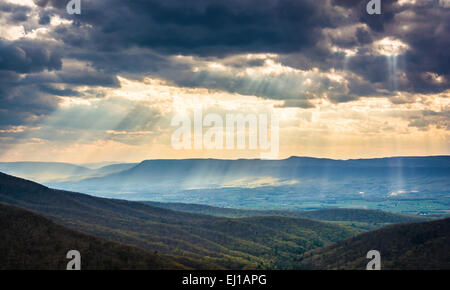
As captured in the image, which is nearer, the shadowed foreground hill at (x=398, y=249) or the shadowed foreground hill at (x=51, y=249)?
the shadowed foreground hill at (x=51, y=249)

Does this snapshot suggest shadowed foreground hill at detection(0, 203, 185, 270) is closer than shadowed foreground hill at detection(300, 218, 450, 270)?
Yes

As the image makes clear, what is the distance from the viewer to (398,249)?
152625mm

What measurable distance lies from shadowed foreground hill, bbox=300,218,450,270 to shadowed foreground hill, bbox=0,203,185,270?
64.6 m

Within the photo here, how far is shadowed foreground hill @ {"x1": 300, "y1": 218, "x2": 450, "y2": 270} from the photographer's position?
134875 mm

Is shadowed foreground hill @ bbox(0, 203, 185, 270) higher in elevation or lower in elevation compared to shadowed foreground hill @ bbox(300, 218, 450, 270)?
higher

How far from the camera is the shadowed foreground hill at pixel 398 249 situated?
13488 cm

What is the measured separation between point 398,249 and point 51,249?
355 feet

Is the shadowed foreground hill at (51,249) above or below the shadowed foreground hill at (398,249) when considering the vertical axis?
above

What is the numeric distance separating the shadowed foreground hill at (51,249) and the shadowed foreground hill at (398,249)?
64618mm

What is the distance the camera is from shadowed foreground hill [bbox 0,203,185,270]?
115m
